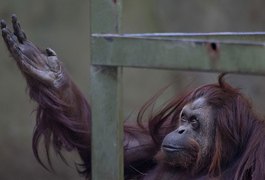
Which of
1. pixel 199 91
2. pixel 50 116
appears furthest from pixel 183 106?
pixel 50 116

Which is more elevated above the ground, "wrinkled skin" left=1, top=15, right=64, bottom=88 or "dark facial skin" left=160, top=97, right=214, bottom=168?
"wrinkled skin" left=1, top=15, right=64, bottom=88

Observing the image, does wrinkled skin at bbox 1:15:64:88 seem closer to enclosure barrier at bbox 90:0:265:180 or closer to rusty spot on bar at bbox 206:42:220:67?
enclosure barrier at bbox 90:0:265:180

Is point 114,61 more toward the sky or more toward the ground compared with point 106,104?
more toward the sky

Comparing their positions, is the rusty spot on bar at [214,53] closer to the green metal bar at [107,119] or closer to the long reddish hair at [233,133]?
the green metal bar at [107,119]

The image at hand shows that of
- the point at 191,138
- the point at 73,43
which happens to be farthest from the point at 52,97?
the point at 73,43

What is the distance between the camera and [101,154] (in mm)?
2080

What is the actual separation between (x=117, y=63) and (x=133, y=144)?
4.44 feet

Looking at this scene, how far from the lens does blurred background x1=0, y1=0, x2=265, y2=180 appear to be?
5.27 m

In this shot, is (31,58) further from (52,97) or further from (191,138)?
(191,138)

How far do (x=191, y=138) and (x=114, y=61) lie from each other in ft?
3.65

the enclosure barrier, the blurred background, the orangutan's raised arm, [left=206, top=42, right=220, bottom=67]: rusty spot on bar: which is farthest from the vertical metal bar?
the blurred background

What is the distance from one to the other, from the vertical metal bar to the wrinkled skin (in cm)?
77

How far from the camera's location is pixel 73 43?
17.4ft

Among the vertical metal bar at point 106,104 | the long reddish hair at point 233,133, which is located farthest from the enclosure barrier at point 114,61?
Answer: the long reddish hair at point 233,133
